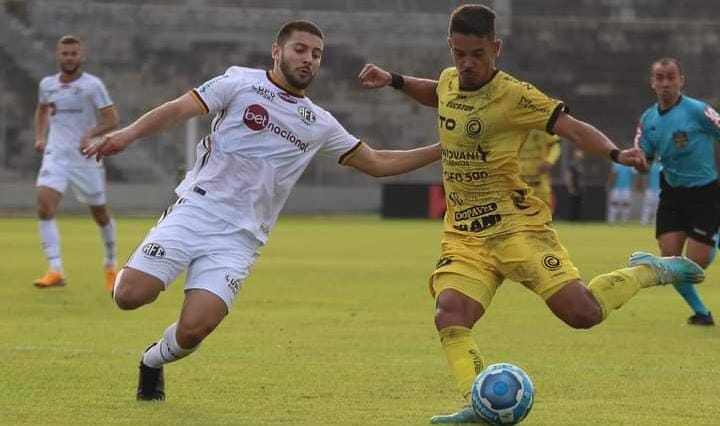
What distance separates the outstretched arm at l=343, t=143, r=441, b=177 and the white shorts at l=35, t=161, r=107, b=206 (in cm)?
763

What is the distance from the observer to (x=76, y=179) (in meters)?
16.1

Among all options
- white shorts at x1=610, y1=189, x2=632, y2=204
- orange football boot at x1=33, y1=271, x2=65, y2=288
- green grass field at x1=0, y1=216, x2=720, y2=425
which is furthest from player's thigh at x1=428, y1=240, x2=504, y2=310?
white shorts at x1=610, y1=189, x2=632, y2=204

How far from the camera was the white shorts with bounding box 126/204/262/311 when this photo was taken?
8.13 metres

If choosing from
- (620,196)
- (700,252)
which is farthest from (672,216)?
(620,196)

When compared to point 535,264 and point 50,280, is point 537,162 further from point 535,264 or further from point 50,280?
point 535,264

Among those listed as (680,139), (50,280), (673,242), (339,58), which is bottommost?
(339,58)

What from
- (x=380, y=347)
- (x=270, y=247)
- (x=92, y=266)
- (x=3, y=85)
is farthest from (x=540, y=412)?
(x=3, y=85)

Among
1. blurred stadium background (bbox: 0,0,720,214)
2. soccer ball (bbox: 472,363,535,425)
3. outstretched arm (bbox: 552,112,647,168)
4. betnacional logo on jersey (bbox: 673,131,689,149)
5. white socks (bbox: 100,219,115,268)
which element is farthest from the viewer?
blurred stadium background (bbox: 0,0,720,214)

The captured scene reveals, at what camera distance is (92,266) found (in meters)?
20.1

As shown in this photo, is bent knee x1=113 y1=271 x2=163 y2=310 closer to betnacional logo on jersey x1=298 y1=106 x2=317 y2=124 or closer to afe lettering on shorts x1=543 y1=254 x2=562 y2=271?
betnacional logo on jersey x1=298 y1=106 x2=317 y2=124

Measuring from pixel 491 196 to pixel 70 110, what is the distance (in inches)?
356

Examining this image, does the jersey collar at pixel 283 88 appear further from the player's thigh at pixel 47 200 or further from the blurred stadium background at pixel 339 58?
the blurred stadium background at pixel 339 58

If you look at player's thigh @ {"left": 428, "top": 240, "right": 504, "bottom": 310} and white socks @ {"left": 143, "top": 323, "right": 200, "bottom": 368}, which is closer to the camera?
player's thigh @ {"left": 428, "top": 240, "right": 504, "bottom": 310}

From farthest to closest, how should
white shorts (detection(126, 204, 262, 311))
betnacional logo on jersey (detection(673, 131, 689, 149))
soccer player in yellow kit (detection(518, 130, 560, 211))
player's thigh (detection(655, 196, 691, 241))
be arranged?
soccer player in yellow kit (detection(518, 130, 560, 211)) → player's thigh (detection(655, 196, 691, 241)) → betnacional logo on jersey (detection(673, 131, 689, 149)) → white shorts (detection(126, 204, 262, 311))
